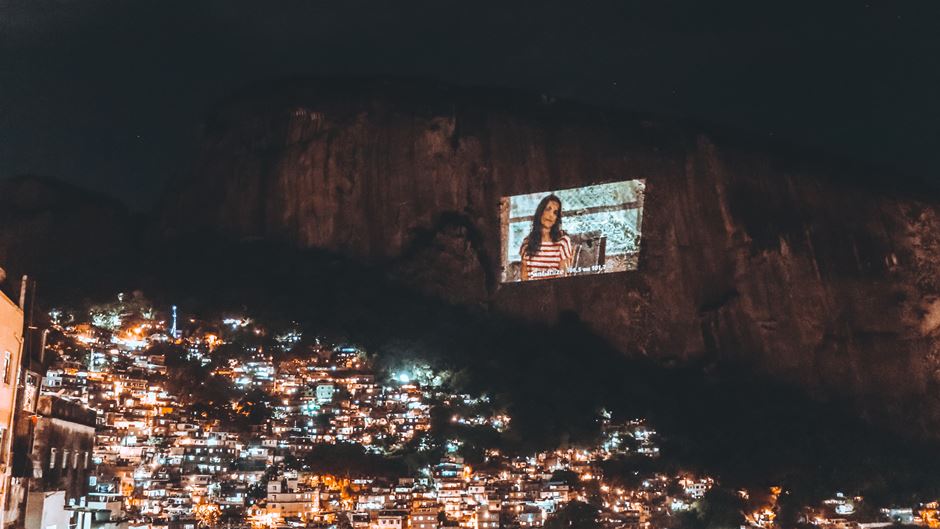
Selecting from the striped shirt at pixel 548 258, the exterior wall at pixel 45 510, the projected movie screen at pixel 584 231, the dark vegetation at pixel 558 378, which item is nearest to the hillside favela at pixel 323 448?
the dark vegetation at pixel 558 378

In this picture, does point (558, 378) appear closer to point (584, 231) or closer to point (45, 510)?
point (584, 231)

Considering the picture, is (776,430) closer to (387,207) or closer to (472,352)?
(472,352)

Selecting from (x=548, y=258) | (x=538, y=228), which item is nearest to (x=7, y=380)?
(x=548, y=258)

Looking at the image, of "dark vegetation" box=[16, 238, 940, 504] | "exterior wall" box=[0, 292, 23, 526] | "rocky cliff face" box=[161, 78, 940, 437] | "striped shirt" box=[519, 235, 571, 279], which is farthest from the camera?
"rocky cliff face" box=[161, 78, 940, 437]

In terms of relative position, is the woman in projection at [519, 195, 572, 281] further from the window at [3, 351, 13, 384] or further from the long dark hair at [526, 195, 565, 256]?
the window at [3, 351, 13, 384]

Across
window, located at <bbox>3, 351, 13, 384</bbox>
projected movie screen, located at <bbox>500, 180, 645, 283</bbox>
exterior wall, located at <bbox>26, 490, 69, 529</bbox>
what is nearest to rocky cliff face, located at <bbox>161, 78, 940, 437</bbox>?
projected movie screen, located at <bbox>500, 180, 645, 283</bbox>

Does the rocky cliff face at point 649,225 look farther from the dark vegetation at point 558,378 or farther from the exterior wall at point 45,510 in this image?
the exterior wall at point 45,510

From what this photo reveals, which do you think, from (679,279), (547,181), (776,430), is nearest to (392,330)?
(547,181)
